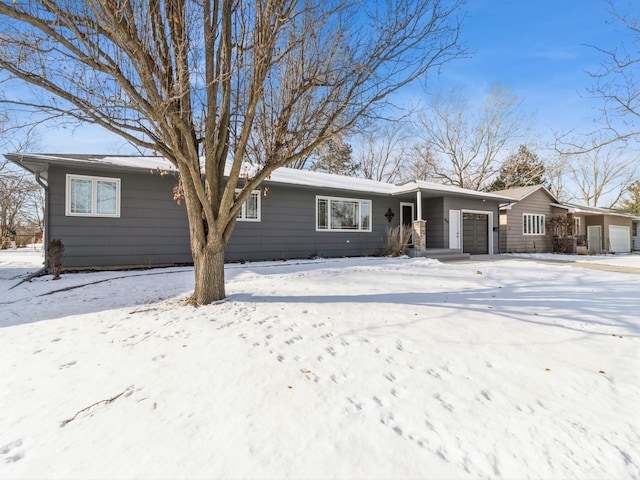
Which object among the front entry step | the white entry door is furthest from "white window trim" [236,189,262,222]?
the white entry door

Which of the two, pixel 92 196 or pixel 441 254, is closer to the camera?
pixel 92 196

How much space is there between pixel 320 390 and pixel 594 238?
2333 cm

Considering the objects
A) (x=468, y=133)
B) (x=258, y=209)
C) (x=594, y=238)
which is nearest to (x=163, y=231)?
(x=258, y=209)

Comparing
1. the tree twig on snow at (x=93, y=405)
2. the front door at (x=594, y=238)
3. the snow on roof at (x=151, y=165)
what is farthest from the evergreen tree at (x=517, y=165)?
the tree twig on snow at (x=93, y=405)

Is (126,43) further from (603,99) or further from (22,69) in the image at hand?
(603,99)

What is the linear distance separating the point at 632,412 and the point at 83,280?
7971mm

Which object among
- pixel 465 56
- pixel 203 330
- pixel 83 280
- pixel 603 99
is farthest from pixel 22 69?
pixel 603 99

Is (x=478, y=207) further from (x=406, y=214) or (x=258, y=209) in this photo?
(x=258, y=209)

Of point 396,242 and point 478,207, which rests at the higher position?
point 478,207

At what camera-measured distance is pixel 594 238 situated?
1859 cm

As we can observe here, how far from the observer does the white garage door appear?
18519mm

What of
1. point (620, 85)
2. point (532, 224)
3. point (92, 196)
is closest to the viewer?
point (620, 85)

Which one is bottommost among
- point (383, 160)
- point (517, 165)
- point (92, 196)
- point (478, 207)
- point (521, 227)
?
point (521, 227)

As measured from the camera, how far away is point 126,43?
3.10 meters
